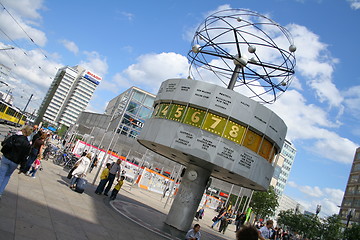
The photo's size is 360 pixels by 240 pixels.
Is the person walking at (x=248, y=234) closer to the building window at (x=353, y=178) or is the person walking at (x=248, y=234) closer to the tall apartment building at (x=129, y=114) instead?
the tall apartment building at (x=129, y=114)

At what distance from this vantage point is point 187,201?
14898 mm

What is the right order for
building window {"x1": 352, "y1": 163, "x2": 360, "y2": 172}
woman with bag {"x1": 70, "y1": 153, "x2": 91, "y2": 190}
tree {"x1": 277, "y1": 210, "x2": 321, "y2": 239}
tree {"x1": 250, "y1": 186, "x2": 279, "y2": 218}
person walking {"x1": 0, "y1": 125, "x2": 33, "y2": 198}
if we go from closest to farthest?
1. person walking {"x1": 0, "y1": 125, "x2": 33, "y2": 198}
2. woman with bag {"x1": 70, "y1": 153, "x2": 91, "y2": 190}
3. tree {"x1": 277, "y1": 210, "x2": 321, "y2": 239}
4. tree {"x1": 250, "y1": 186, "x2": 279, "y2": 218}
5. building window {"x1": 352, "y1": 163, "x2": 360, "y2": 172}

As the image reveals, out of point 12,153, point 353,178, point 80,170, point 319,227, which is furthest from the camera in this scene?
point 353,178

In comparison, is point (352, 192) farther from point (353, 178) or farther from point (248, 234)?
point (248, 234)

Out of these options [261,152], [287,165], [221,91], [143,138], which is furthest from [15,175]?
[287,165]

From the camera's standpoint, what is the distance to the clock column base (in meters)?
14.7

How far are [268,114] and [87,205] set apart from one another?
9374mm

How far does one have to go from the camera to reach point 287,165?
174 metres

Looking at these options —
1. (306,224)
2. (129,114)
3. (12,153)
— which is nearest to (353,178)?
(306,224)

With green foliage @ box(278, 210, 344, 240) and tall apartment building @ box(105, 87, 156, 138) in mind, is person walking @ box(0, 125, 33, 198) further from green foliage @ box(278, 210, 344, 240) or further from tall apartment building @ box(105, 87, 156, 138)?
green foliage @ box(278, 210, 344, 240)

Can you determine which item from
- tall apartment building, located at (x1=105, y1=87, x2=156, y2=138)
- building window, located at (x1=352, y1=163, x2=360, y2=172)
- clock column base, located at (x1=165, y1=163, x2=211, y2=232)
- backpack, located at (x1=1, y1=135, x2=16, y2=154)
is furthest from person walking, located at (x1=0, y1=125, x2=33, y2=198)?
building window, located at (x1=352, y1=163, x2=360, y2=172)

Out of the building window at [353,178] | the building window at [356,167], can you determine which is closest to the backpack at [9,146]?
the building window at [353,178]

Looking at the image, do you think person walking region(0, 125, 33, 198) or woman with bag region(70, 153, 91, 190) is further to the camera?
woman with bag region(70, 153, 91, 190)

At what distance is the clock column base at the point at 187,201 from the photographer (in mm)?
14680
